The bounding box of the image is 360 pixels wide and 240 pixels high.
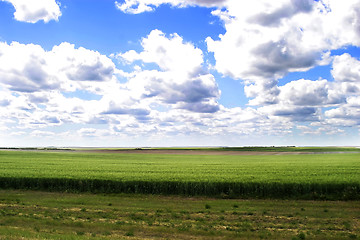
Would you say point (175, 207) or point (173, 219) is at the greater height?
point (173, 219)

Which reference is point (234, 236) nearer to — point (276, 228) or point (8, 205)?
point (276, 228)

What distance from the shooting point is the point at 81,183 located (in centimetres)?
2881

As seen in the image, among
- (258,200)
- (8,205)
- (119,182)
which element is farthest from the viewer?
(119,182)

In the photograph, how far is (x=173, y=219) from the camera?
16.9 m

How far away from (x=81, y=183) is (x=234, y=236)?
19.0 meters

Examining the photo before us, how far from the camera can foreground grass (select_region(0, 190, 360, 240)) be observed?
14.1 m

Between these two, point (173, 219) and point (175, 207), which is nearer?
point (173, 219)

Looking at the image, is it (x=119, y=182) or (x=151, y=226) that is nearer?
(x=151, y=226)

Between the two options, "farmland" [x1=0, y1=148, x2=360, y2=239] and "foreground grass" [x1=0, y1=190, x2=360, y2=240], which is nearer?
"foreground grass" [x1=0, y1=190, x2=360, y2=240]

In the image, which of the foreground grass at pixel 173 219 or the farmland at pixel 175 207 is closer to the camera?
the foreground grass at pixel 173 219

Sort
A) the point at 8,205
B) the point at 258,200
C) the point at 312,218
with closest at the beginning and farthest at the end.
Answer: the point at 312,218
the point at 8,205
the point at 258,200

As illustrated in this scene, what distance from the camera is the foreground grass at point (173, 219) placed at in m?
14.1

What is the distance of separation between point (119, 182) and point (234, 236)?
53.3 feet

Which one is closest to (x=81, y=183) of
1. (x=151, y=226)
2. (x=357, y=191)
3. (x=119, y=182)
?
(x=119, y=182)
